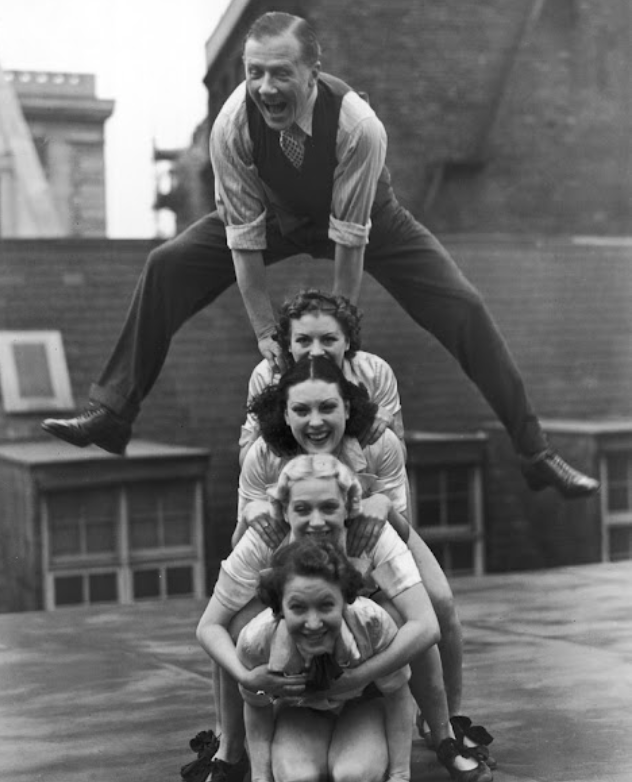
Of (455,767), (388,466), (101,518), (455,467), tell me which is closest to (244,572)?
(388,466)

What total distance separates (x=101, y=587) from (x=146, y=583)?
0.26 metres

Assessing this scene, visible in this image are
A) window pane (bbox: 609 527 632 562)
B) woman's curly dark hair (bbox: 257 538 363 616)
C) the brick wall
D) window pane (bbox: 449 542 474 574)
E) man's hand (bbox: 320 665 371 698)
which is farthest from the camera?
window pane (bbox: 609 527 632 562)

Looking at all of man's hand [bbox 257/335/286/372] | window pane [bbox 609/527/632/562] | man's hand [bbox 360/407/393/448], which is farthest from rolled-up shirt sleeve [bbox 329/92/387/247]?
window pane [bbox 609/527/632/562]

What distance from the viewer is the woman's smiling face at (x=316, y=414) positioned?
12.6ft

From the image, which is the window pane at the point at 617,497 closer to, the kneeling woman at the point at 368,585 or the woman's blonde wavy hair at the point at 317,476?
the kneeling woman at the point at 368,585

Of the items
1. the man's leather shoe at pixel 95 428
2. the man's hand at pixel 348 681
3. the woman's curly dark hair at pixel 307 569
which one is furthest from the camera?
the man's leather shoe at pixel 95 428

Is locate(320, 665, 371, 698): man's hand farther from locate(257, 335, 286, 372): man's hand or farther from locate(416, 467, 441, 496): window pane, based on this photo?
locate(416, 467, 441, 496): window pane

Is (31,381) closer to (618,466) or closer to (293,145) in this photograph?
(618,466)

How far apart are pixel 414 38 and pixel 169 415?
2.61 meters

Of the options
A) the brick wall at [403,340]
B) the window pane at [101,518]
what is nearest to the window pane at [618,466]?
the brick wall at [403,340]

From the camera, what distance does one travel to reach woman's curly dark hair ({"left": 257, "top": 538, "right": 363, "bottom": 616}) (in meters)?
3.49

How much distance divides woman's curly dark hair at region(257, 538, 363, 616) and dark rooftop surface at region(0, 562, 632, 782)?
2.96 feet

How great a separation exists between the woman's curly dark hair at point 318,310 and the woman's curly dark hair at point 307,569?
0.75 metres

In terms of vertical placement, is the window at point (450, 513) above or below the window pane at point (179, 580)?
above
